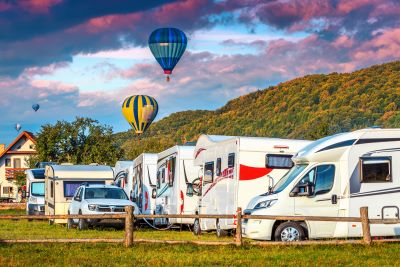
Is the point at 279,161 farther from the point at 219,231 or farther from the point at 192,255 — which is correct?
the point at 192,255

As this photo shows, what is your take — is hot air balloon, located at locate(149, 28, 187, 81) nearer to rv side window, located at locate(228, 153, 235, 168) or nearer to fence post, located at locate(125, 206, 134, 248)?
rv side window, located at locate(228, 153, 235, 168)

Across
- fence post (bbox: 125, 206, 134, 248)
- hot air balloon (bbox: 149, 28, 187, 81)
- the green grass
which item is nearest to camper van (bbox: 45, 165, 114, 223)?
the green grass

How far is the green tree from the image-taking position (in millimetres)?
86688

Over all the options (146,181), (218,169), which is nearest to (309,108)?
(146,181)

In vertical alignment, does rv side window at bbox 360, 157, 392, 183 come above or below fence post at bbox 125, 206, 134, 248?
above

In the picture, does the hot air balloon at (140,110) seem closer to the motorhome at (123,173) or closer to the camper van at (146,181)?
the motorhome at (123,173)

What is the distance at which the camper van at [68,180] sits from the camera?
3744cm

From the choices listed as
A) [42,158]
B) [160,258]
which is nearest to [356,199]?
[160,258]

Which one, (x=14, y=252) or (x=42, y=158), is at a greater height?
(x=42, y=158)

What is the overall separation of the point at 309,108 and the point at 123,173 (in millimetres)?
95897

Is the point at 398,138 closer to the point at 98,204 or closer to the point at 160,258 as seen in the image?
the point at 160,258

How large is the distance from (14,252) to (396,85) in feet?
395

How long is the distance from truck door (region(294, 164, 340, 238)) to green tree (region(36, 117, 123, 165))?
6444cm

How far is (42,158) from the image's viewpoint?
287 feet
